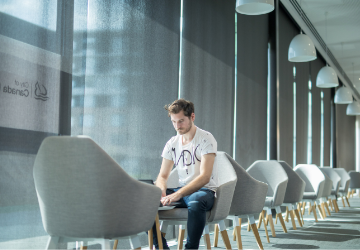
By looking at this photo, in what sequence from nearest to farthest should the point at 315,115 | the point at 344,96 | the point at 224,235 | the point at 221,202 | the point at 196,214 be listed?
the point at 196,214 → the point at 221,202 → the point at 224,235 → the point at 344,96 → the point at 315,115

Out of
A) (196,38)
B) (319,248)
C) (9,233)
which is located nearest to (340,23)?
(196,38)

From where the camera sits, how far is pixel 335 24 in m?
7.44

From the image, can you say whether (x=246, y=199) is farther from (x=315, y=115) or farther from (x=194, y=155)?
(x=315, y=115)

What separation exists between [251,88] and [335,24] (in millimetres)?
2986

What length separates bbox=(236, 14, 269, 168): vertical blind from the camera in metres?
5.25

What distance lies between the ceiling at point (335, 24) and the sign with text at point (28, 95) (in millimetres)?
5107

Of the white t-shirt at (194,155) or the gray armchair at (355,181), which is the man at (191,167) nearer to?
the white t-shirt at (194,155)

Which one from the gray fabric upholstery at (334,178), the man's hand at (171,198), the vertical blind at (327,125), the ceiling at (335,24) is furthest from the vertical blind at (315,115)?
the man's hand at (171,198)

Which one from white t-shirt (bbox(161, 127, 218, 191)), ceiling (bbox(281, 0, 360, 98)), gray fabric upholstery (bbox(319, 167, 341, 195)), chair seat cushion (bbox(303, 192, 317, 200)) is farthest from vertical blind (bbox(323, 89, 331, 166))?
white t-shirt (bbox(161, 127, 218, 191))

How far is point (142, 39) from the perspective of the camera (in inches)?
131

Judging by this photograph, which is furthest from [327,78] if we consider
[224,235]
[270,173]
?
[224,235]

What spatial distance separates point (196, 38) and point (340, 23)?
4.34 metres

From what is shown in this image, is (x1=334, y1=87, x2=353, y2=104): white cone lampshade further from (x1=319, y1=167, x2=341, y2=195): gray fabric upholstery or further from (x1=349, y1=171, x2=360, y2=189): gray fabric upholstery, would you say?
(x1=349, y1=171, x2=360, y2=189): gray fabric upholstery

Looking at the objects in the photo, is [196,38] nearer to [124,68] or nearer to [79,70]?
[124,68]
